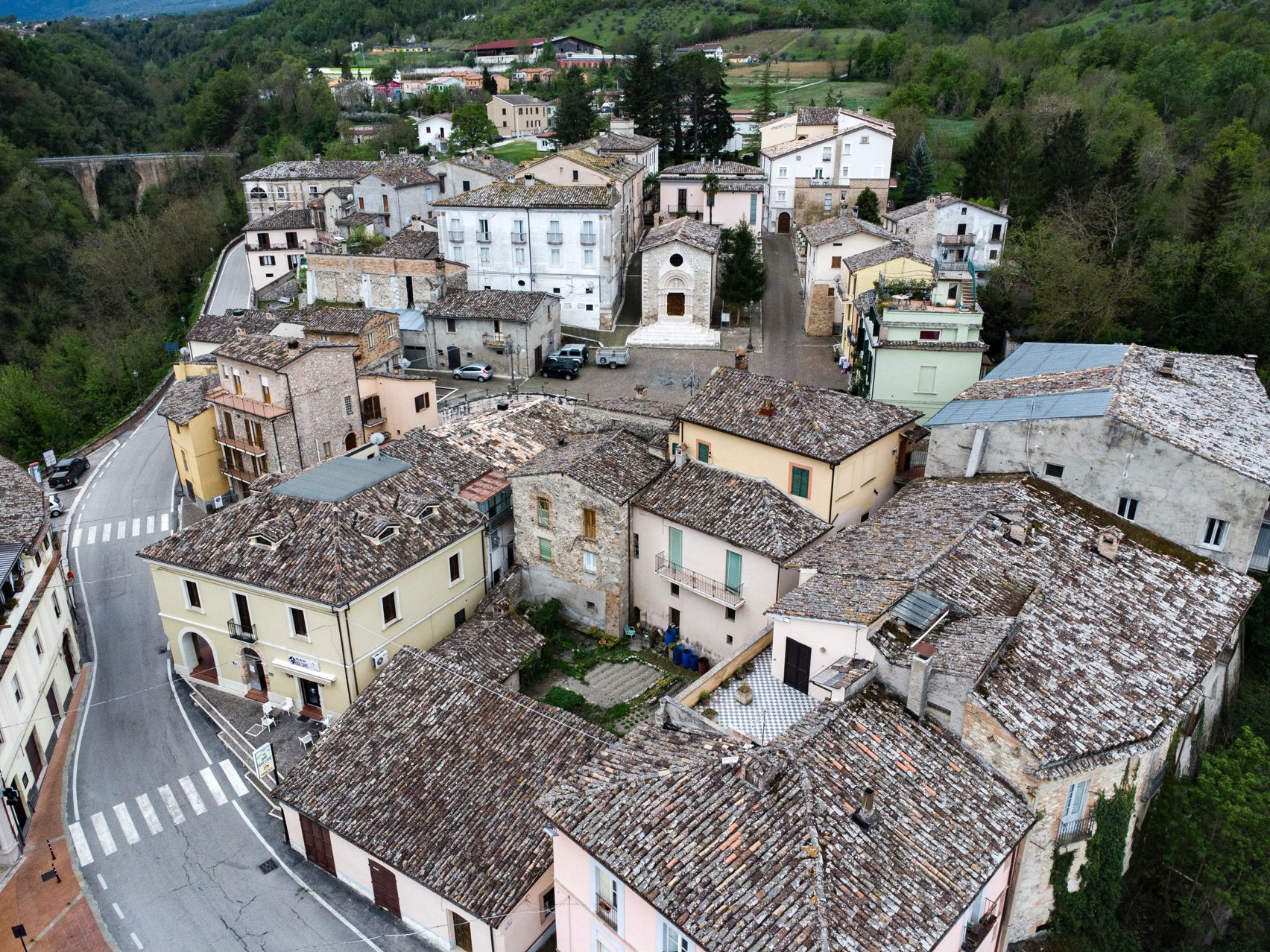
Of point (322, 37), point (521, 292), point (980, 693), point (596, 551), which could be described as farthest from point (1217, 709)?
point (322, 37)

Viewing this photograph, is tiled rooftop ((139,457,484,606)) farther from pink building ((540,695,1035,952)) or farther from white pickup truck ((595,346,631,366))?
white pickup truck ((595,346,631,366))

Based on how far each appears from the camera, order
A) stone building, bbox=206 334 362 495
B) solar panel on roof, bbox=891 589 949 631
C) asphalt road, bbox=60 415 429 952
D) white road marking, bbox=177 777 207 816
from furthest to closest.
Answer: stone building, bbox=206 334 362 495 < white road marking, bbox=177 777 207 816 < asphalt road, bbox=60 415 429 952 < solar panel on roof, bbox=891 589 949 631

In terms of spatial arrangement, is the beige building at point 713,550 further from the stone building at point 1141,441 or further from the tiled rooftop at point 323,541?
the tiled rooftop at point 323,541

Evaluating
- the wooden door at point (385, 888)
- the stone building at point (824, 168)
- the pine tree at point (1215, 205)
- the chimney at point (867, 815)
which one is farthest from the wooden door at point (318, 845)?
the stone building at point (824, 168)

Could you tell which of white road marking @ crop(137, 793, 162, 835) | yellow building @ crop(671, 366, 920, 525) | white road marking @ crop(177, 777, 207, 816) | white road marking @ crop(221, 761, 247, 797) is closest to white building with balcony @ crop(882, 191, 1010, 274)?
yellow building @ crop(671, 366, 920, 525)

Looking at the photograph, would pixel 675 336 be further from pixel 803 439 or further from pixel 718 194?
pixel 803 439

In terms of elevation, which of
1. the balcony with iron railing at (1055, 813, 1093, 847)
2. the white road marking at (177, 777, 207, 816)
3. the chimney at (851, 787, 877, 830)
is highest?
the chimney at (851, 787, 877, 830)
